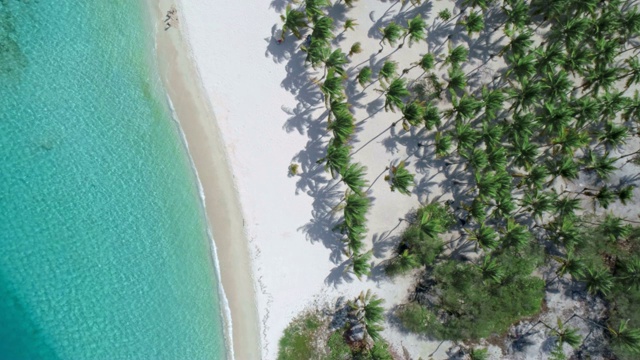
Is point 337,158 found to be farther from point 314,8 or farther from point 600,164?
point 600,164

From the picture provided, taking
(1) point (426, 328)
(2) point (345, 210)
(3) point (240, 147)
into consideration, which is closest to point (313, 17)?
(3) point (240, 147)

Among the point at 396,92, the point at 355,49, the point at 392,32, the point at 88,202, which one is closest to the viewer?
the point at 396,92

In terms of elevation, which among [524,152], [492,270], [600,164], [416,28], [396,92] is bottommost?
[492,270]

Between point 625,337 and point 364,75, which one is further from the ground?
point 364,75

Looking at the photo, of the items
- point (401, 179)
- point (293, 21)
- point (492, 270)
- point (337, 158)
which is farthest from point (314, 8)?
point (492, 270)

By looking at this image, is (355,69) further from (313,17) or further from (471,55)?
(471,55)

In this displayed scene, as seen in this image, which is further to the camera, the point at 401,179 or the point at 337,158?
the point at 401,179
